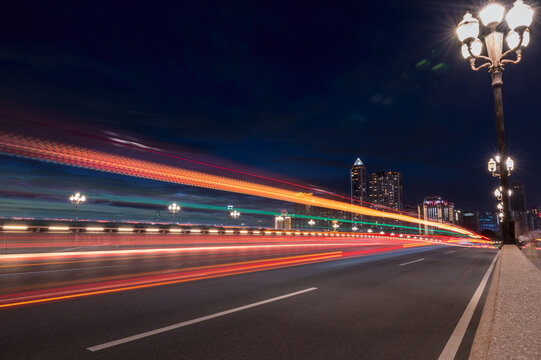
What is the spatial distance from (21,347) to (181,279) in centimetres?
505

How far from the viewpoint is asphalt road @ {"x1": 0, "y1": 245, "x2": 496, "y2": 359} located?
3975mm

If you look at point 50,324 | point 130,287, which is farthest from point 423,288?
point 50,324

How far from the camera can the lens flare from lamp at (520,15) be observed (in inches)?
365

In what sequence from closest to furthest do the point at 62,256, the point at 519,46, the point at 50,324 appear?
1. the point at 50,324
2. the point at 519,46
3. the point at 62,256

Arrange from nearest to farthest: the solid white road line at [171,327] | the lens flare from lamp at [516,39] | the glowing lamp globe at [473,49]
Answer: the solid white road line at [171,327] < the lens flare from lamp at [516,39] < the glowing lamp globe at [473,49]

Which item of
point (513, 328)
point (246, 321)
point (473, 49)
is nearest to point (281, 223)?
point (473, 49)

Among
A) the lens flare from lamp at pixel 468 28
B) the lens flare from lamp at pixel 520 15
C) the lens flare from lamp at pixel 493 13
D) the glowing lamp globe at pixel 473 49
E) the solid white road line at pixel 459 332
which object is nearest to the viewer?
the solid white road line at pixel 459 332

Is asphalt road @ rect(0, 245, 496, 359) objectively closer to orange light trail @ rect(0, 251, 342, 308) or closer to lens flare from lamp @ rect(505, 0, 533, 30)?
orange light trail @ rect(0, 251, 342, 308)

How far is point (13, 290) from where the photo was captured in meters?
7.20

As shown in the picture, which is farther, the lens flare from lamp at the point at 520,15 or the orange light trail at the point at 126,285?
the lens flare from lamp at the point at 520,15

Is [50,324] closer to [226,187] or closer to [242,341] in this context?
[242,341]

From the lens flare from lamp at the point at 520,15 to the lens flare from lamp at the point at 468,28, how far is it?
887mm

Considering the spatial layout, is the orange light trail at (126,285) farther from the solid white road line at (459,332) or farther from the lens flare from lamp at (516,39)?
the lens flare from lamp at (516,39)

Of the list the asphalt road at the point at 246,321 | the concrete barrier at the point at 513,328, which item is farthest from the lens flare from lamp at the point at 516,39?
the concrete barrier at the point at 513,328
